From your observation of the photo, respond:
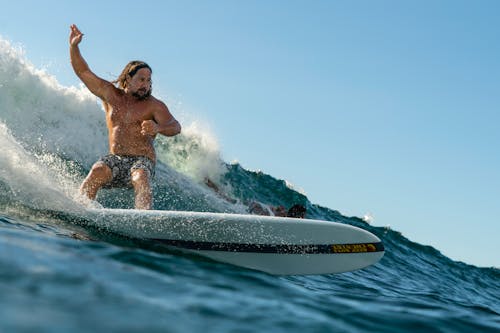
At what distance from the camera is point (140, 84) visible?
5.32 meters

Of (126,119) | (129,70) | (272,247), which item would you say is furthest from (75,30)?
(272,247)

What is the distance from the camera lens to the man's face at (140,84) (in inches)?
210

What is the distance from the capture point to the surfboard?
4434mm

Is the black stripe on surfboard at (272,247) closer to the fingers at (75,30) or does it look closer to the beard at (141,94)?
the beard at (141,94)

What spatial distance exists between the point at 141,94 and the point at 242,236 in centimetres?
183

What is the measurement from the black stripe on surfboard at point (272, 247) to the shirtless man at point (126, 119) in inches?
39.8

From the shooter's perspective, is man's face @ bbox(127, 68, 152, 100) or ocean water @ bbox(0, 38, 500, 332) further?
man's face @ bbox(127, 68, 152, 100)

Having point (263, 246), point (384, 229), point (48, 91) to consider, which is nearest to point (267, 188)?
point (384, 229)

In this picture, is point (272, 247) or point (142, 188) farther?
point (142, 188)

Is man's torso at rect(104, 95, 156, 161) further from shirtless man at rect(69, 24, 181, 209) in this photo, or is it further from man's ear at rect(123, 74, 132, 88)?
man's ear at rect(123, 74, 132, 88)

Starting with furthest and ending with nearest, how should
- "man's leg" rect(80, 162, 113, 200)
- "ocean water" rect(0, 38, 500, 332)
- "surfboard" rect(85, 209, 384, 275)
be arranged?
"man's leg" rect(80, 162, 113, 200), "surfboard" rect(85, 209, 384, 275), "ocean water" rect(0, 38, 500, 332)

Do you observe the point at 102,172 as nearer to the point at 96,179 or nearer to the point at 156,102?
the point at 96,179

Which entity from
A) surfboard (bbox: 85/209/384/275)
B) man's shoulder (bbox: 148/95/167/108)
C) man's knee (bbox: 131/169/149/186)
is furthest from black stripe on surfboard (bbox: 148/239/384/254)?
man's shoulder (bbox: 148/95/167/108)

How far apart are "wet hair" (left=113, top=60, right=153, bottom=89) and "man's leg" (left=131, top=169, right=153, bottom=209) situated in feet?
2.99
